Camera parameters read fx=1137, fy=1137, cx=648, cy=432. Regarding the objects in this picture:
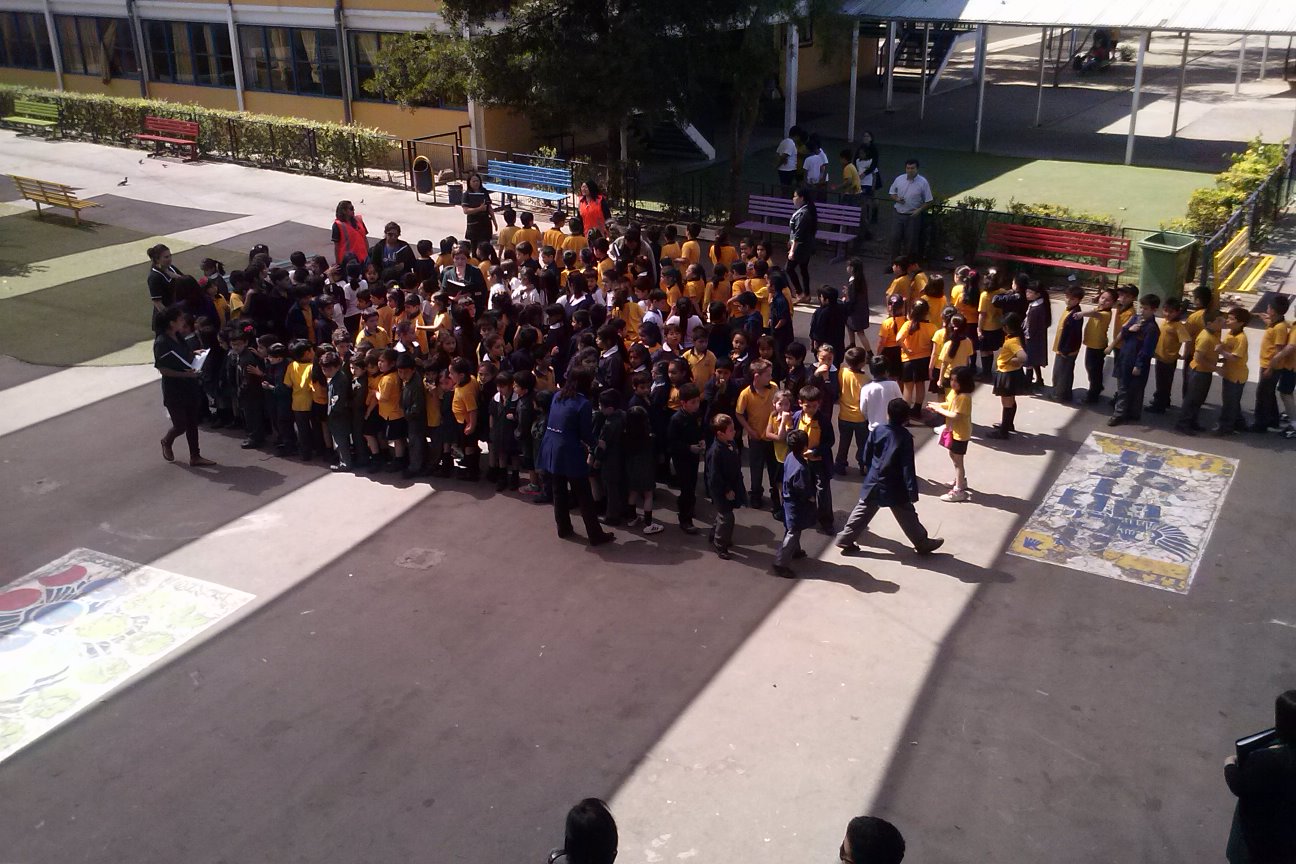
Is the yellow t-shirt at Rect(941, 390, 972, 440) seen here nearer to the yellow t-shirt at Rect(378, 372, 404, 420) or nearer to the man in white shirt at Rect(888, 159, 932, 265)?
the yellow t-shirt at Rect(378, 372, 404, 420)

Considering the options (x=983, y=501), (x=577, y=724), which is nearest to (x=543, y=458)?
(x=577, y=724)

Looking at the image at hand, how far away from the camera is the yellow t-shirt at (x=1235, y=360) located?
430 inches

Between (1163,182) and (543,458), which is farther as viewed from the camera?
(1163,182)

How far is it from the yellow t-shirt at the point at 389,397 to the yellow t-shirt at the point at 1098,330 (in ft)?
23.4

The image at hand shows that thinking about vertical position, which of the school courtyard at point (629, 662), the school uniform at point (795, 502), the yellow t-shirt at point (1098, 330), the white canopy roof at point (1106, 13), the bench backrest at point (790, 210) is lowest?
the school courtyard at point (629, 662)

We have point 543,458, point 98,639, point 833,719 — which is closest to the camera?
point 833,719

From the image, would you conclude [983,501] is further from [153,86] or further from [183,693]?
[153,86]

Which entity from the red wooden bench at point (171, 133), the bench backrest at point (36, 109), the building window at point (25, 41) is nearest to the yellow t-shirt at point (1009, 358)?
the red wooden bench at point (171, 133)

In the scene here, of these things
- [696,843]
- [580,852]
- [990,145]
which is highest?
[990,145]

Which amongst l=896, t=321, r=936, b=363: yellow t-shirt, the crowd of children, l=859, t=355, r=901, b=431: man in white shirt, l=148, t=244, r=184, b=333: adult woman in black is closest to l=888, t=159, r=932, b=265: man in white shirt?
the crowd of children

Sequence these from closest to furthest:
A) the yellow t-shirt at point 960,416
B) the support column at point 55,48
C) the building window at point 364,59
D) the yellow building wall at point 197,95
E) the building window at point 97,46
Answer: the yellow t-shirt at point 960,416
the building window at point 364,59
the yellow building wall at point 197,95
the building window at point 97,46
the support column at point 55,48

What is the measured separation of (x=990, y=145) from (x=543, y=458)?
64.1 feet

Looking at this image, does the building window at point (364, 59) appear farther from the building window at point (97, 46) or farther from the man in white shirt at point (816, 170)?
the man in white shirt at point (816, 170)

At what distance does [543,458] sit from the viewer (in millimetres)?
9555
